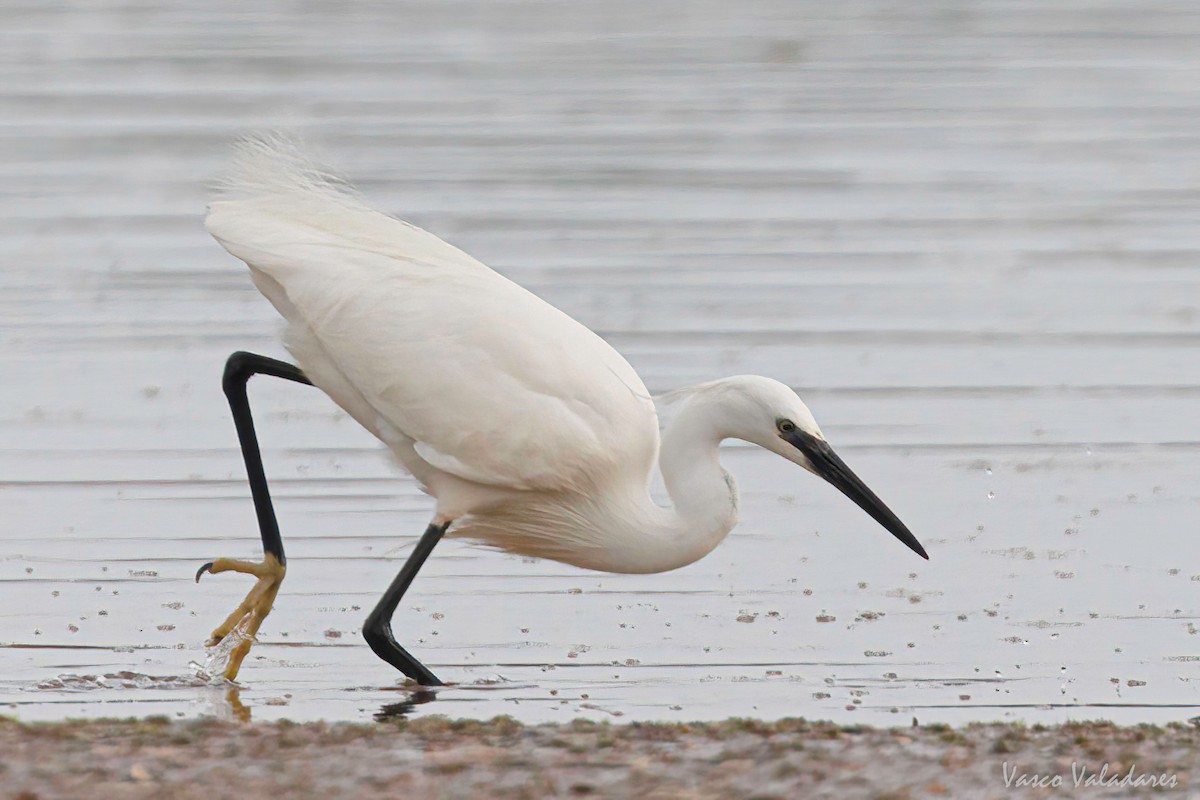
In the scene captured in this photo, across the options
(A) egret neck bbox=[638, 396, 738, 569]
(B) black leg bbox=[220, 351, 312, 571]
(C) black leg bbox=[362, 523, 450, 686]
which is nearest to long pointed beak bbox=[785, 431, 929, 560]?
(A) egret neck bbox=[638, 396, 738, 569]

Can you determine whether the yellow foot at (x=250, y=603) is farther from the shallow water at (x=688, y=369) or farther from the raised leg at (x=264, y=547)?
the shallow water at (x=688, y=369)

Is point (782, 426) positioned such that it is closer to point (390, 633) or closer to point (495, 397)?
point (495, 397)

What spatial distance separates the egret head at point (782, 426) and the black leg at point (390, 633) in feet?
3.86

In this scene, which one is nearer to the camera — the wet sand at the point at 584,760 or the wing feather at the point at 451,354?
the wet sand at the point at 584,760

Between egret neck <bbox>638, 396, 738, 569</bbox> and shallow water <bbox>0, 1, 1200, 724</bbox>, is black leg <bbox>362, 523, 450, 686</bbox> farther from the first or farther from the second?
egret neck <bbox>638, 396, 738, 569</bbox>

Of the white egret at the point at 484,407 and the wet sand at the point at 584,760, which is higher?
the white egret at the point at 484,407

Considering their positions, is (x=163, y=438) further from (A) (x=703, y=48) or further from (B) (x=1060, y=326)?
(A) (x=703, y=48)

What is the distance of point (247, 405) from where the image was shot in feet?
25.6

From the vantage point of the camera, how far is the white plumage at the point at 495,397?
6.95 meters

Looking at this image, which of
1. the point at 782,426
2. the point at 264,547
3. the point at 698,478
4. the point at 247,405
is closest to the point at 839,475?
the point at 782,426

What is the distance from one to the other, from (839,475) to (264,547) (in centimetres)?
207

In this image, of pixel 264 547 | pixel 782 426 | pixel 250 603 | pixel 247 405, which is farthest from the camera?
pixel 247 405

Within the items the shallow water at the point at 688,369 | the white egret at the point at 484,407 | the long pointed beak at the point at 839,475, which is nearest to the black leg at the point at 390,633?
the white egret at the point at 484,407

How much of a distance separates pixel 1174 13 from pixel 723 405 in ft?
78.0
